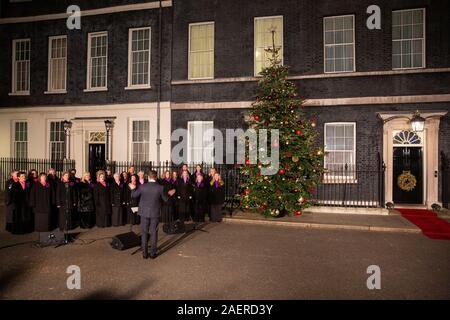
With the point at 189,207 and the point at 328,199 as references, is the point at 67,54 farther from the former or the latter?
the point at 328,199

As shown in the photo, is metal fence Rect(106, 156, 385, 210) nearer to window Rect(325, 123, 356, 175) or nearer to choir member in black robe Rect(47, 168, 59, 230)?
window Rect(325, 123, 356, 175)

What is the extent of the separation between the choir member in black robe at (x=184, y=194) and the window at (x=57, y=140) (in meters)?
9.80

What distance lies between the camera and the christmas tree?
1091 centimetres

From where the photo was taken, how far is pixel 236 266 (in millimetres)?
6145

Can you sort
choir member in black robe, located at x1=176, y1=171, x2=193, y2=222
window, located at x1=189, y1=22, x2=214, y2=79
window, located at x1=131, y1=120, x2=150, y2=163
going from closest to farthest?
choir member in black robe, located at x1=176, y1=171, x2=193, y2=222
window, located at x1=189, y1=22, x2=214, y2=79
window, located at x1=131, y1=120, x2=150, y2=163

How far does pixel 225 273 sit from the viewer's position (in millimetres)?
5734

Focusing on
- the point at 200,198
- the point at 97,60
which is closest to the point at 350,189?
the point at 200,198

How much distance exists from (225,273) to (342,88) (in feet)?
35.2

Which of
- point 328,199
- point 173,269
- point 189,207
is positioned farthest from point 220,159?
point 173,269

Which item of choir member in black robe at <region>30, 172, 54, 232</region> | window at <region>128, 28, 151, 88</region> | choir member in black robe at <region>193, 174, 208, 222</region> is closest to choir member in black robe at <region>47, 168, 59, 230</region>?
choir member in black robe at <region>30, 172, 54, 232</region>

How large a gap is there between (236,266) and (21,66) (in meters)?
18.6

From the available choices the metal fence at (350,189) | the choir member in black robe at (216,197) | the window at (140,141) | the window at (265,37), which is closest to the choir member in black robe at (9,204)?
the metal fence at (350,189)

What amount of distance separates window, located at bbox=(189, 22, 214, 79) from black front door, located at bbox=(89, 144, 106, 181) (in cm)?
617

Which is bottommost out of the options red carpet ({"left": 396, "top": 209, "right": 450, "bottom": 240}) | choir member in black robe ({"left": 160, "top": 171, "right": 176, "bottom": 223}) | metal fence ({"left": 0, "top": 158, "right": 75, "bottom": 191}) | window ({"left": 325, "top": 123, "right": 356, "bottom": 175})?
red carpet ({"left": 396, "top": 209, "right": 450, "bottom": 240})
